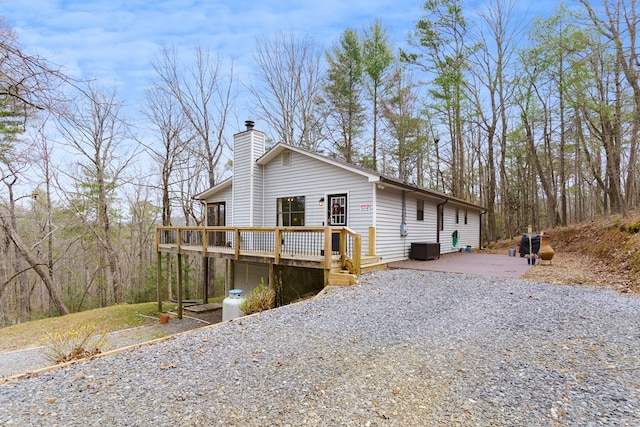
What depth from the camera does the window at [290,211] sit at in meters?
10.6

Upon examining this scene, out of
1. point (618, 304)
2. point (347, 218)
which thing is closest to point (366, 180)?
point (347, 218)

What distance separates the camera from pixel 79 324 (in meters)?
11.2

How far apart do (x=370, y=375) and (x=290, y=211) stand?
8.20 m

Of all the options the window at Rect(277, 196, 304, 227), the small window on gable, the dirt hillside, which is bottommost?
the dirt hillside

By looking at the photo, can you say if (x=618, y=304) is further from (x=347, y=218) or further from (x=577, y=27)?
(x=577, y=27)

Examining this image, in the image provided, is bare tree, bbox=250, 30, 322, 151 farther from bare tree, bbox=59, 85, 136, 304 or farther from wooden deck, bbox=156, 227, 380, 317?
wooden deck, bbox=156, 227, 380, 317

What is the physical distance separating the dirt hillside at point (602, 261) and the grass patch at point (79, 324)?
12.6 metres

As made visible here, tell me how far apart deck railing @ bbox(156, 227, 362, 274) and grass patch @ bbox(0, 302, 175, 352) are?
290 centimetres

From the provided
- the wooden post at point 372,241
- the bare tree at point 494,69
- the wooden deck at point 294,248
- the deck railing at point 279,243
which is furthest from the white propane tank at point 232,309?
the bare tree at point 494,69

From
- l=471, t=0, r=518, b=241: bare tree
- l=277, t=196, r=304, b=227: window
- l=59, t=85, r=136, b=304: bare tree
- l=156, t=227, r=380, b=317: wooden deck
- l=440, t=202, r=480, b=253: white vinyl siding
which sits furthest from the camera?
l=471, t=0, r=518, b=241: bare tree

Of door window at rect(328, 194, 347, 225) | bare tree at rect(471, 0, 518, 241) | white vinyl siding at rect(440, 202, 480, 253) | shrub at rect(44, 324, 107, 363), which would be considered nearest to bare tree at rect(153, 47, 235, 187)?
door window at rect(328, 194, 347, 225)

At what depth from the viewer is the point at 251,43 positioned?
1838 cm

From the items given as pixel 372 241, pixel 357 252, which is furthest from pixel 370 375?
pixel 372 241

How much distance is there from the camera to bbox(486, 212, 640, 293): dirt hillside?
690 cm
